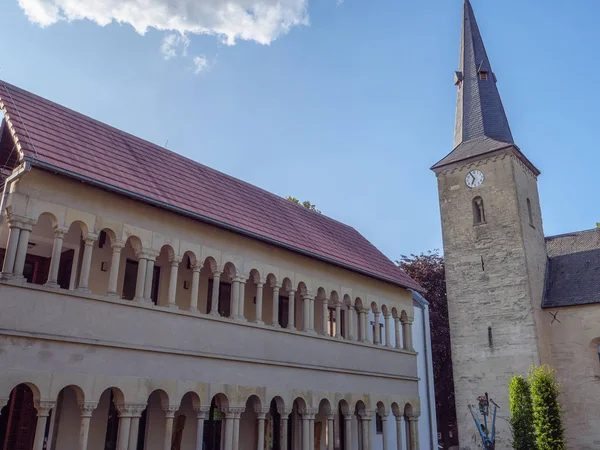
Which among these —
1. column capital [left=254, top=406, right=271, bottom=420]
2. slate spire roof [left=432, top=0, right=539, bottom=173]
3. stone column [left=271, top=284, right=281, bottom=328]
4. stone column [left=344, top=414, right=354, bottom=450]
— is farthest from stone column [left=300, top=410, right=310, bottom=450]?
slate spire roof [left=432, top=0, right=539, bottom=173]

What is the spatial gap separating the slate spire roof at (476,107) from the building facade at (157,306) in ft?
45.7

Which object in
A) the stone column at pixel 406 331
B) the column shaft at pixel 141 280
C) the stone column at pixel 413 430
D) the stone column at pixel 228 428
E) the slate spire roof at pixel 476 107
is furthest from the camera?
the slate spire roof at pixel 476 107

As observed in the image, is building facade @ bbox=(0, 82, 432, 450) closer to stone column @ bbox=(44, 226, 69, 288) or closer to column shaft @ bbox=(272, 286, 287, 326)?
stone column @ bbox=(44, 226, 69, 288)

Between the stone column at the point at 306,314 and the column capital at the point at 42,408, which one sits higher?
the stone column at the point at 306,314

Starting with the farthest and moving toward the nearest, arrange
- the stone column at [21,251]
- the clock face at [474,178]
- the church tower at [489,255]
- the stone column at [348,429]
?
the clock face at [474,178] < the church tower at [489,255] < the stone column at [348,429] < the stone column at [21,251]

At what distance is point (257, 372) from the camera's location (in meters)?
16.0

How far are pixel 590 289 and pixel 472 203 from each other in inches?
284

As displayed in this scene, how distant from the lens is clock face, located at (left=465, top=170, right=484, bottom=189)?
102 ft

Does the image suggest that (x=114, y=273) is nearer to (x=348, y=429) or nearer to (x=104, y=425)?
(x=104, y=425)

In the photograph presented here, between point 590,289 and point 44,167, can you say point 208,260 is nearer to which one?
point 44,167

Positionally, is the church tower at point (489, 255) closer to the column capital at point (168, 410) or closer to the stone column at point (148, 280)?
the column capital at point (168, 410)

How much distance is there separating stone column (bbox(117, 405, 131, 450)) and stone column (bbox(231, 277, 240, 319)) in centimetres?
397

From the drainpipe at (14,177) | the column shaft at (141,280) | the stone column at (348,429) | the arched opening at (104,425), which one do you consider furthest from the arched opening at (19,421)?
the stone column at (348,429)

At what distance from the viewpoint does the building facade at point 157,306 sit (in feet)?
39.4
